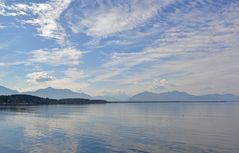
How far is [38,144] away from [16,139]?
9304 millimetres

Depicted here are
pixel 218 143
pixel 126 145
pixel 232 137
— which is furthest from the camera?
pixel 232 137

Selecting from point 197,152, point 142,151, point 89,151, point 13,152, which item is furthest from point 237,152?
point 13,152

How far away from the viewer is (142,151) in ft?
192

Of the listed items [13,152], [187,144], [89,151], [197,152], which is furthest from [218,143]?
[13,152]

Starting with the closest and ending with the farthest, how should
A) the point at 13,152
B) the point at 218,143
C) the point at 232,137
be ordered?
1. the point at 13,152
2. the point at 218,143
3. the point at 232,137

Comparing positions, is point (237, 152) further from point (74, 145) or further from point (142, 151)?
point (74, 145)

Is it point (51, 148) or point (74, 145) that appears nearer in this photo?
point (51, 148)

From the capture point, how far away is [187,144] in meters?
66.8

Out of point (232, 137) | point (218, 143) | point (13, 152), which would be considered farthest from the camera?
point (232, 137)

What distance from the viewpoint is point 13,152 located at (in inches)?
2250

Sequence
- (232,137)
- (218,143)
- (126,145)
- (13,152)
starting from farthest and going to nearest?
(232,137), (218,143), (126,145), (13,152)

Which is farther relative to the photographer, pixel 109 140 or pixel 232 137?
pixel 232 137

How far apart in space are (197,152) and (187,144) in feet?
27.4

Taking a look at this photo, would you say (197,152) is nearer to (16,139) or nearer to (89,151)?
(89,151)
